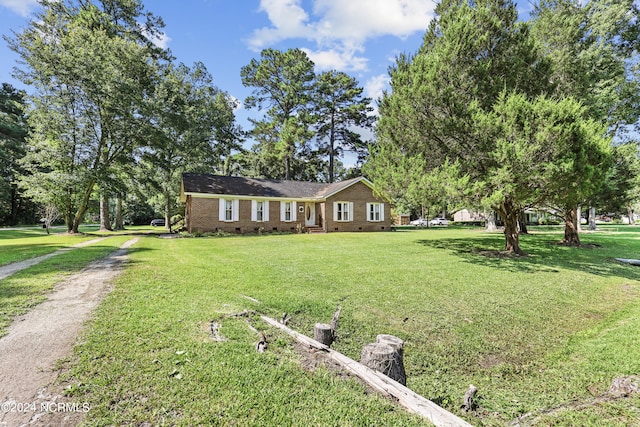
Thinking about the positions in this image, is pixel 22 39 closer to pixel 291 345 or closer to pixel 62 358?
pixel 62 358

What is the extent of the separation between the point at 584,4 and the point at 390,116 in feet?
39.2

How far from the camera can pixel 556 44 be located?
538 inches

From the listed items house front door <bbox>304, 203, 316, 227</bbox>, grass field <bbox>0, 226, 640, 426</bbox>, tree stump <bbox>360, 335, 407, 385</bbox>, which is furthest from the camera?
house front door <bbox>304, 203, 316, 227</bbox>

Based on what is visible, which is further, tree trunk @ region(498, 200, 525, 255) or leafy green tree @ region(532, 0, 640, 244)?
leafy green tree @ region(532, 0, 640, 244)

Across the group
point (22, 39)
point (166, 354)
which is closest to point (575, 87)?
point (166, 354)

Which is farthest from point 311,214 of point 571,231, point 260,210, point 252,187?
point 571,231

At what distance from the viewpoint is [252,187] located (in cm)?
2305

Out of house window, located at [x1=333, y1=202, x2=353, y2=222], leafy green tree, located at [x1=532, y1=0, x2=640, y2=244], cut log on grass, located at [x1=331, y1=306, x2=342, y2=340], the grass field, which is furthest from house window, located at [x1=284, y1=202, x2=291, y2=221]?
cut log on grass, located at [x1=331, y1=306, x2=342, y2=340]

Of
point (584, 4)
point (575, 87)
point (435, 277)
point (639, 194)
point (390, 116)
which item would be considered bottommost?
point (435, 277)

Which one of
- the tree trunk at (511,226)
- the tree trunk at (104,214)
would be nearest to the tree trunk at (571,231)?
the tree trunk at (511,226)

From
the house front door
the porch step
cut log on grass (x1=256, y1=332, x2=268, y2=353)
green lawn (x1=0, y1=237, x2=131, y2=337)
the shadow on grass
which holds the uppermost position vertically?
the house front door

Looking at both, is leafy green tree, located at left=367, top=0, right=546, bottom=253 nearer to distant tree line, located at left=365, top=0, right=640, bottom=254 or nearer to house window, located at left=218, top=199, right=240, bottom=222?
distant tree line, located at left=365, top=0, right=640, bottom=254

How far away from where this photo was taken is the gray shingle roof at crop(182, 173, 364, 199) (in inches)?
821

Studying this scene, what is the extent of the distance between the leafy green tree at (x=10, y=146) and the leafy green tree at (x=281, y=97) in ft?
67.0
